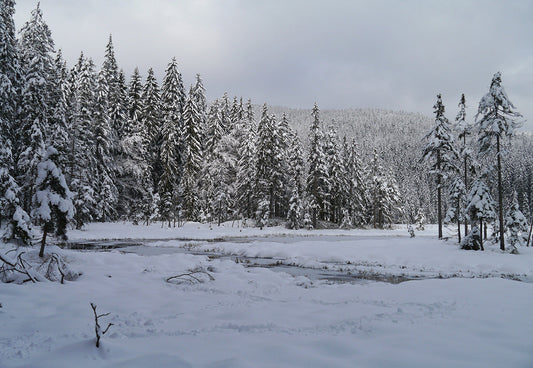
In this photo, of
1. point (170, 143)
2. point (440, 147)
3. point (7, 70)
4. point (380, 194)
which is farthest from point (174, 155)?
point (380, 194)

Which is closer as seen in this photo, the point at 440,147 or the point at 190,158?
the point at 440,147

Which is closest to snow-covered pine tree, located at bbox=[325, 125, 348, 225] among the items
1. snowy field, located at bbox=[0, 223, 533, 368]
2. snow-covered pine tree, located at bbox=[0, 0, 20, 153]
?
snow-covered pine tree, located at bbox=[0, 0, 20, 153]

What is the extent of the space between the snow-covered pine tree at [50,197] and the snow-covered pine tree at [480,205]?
80.9ft

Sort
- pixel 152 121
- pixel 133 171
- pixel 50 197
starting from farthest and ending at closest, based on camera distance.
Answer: pixel 152 121, pixel 133 171, pixel 50 197

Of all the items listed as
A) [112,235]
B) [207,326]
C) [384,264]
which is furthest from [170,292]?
[112,235]

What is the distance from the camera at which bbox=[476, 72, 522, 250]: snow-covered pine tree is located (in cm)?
2294

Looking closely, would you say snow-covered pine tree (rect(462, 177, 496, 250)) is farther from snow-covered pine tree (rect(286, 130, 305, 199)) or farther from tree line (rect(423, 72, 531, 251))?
snow-covered pine tree (rect(286, 130, 305, 199))

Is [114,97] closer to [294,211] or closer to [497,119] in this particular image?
[294,211]

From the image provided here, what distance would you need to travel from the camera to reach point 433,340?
5723 mm

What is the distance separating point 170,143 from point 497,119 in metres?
35.4

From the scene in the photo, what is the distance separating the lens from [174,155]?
47.1 meters

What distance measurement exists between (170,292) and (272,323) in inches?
157

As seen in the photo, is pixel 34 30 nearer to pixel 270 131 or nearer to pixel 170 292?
pixel 270 131

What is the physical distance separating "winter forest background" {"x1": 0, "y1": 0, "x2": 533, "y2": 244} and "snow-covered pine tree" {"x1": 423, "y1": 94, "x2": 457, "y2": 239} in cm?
18
